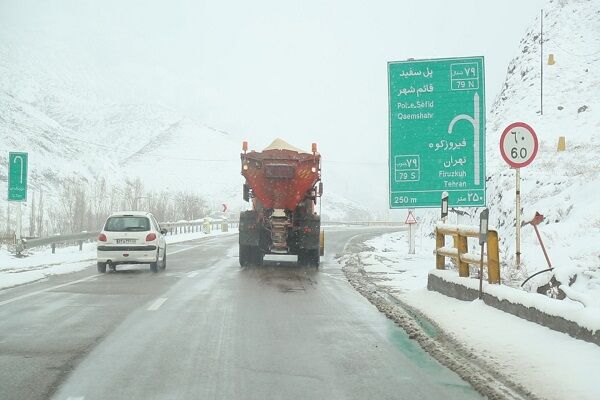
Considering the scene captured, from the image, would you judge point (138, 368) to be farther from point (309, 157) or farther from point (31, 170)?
point (31, 170)

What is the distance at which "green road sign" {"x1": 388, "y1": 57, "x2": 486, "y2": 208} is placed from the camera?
17.9m

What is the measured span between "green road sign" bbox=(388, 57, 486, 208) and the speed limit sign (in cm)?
624

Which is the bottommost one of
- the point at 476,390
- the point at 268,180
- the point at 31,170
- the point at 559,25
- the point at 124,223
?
the point at 476,390

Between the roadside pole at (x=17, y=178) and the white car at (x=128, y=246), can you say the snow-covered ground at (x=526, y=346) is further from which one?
the roadside pole at (x=17, y=178)

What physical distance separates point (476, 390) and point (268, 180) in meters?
14.1

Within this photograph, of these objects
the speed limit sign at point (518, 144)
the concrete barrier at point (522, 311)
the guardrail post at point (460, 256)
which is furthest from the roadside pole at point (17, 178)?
the speed limit sign at point (518, 144)

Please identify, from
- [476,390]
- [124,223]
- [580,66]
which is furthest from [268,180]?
[580,66]

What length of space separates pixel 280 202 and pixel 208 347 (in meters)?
12.1

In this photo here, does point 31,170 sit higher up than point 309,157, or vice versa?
point 31,170

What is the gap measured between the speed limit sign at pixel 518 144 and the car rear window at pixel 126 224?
1038 cm

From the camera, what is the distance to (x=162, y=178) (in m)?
162

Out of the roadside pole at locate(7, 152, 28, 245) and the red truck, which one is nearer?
the red truck

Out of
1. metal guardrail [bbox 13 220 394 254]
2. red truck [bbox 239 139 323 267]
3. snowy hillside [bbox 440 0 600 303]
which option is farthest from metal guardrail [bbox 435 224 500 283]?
metal guardrail [bbox 13 220 394 254]

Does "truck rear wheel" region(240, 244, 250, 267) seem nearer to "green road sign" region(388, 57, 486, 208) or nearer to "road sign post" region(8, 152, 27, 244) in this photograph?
"green road sign" region(388, 57, 486, 208)
